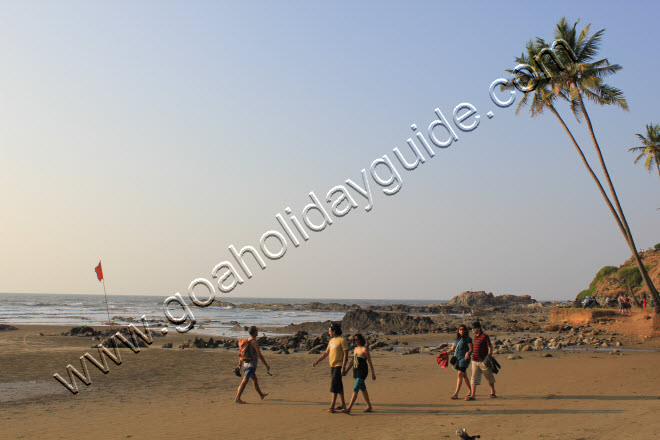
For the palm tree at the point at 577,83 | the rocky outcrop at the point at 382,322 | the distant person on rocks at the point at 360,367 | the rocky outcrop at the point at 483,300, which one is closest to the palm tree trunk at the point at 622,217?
the palm tree at the point at 577,83

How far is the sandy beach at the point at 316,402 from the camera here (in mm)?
8883

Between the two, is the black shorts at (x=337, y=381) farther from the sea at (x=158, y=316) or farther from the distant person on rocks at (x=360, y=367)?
the sea at (x=158, y=316)

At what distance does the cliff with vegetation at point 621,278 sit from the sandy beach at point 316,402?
135 feet

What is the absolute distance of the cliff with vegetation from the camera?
54500 mm

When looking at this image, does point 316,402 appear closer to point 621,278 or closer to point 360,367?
point 360,367

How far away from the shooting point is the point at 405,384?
46.0ft

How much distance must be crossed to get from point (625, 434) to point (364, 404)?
514cm

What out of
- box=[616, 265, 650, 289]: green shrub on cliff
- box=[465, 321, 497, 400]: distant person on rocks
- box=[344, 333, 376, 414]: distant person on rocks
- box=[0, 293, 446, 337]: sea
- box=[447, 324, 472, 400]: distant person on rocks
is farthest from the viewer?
box=[616, 265, 650, 289]: green shrub on cliff

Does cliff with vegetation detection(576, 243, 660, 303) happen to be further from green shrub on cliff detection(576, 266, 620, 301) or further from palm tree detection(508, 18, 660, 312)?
palm tree detection(508, 18, 660, 312)

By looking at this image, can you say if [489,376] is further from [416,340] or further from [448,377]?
[416,340]

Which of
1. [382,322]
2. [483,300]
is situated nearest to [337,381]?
[382,322]

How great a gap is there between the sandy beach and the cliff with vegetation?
4102 cm

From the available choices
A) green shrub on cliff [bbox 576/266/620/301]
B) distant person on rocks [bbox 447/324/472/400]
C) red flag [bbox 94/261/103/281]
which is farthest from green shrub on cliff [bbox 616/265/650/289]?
red flag [bbox 94/261/103/281]

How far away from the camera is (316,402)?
11.6 meters
